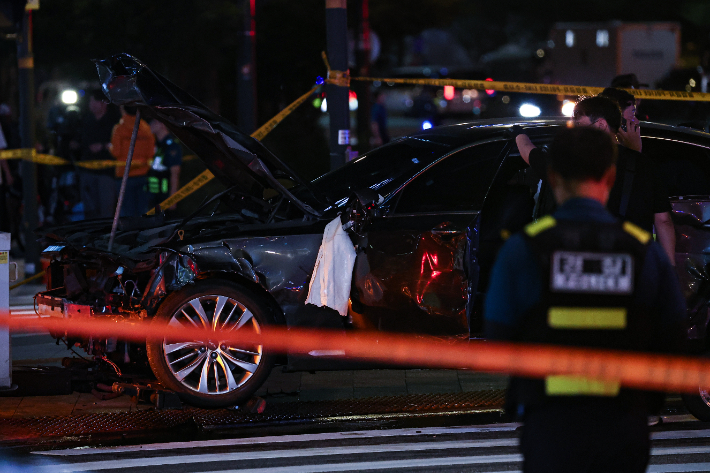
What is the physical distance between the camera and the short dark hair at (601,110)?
5.08m

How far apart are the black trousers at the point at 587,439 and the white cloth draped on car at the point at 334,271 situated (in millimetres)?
3392

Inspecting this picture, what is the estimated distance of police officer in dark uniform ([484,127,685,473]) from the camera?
2828mm

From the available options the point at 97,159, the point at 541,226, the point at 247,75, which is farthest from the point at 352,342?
the point at 247,75

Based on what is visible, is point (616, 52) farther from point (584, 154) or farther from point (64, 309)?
point (584, 154)

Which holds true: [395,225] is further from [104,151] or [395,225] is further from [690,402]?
[104,151]

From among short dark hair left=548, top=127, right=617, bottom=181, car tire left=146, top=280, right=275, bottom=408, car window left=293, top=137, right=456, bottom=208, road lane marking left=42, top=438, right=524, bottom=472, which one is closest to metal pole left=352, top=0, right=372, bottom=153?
car window left=293, top=137, right=456, bottom=208

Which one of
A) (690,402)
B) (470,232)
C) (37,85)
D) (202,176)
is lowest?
(690,402)

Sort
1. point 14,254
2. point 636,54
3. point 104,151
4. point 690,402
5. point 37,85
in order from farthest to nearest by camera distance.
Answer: point 636,54 < point 37,85 < point 14,254 < point 104,151 < point 690,402

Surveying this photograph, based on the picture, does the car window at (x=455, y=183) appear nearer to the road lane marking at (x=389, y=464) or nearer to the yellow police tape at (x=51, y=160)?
the road lane marking at (x=389, y=464)

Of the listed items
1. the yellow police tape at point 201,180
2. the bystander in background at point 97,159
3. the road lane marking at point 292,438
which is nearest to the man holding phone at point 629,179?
the road lane marking at point 292,438

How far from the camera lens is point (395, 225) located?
623cm

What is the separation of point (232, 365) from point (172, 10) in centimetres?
1368

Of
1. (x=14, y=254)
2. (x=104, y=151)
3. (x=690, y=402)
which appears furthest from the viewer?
(x=14, y=254)

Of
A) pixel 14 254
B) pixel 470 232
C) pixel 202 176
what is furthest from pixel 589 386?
pixel 14 254
